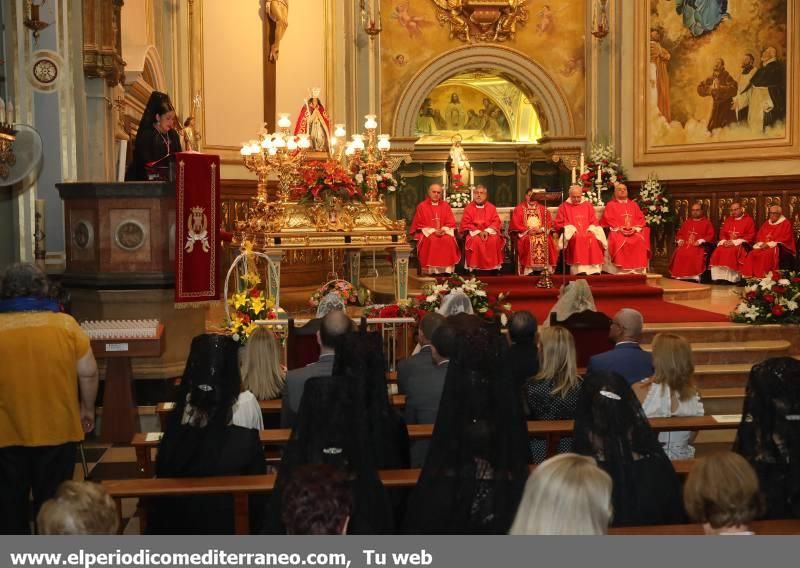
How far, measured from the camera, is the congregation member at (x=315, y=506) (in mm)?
2934

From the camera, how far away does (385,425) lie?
209 inches

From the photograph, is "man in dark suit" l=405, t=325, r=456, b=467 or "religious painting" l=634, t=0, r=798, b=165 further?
"religious painting" l=634, t=0, r=798, b=165

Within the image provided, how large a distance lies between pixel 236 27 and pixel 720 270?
8.88 metres

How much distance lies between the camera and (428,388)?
5.90m

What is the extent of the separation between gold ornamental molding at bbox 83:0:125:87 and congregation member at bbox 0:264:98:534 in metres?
6.15

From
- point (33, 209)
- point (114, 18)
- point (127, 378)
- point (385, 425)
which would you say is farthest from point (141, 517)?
point (114, 18)

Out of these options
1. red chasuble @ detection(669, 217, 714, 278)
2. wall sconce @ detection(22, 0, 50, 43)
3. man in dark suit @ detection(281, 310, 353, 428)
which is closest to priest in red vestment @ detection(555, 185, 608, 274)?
red chasuble @ detection(669, 217, 714, 278)

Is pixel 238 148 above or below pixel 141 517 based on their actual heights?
above

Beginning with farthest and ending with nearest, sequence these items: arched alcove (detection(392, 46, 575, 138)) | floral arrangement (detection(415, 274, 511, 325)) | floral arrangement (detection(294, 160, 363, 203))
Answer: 1. arched alcove (detection(392, 46, 575, 138))
2. floral arrangement (detection(294, 160, 363, 203))
3. floral arrangement (detection(415, 274, 511, 325))

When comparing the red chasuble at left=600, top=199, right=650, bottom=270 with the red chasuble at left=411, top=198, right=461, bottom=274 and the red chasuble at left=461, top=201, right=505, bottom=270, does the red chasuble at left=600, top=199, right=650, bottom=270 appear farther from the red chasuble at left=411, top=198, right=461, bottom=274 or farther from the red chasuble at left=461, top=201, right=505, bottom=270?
the red chasuble at left=411, top=198, right=461, bottom=274

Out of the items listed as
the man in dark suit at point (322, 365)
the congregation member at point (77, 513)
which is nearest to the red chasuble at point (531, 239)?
the man in dark suit at point (322, 365)

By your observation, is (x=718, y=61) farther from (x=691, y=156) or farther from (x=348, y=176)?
(x=348, y=176)

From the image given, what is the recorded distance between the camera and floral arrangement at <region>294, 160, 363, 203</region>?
12391 millimetres

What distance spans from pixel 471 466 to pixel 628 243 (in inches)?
512
